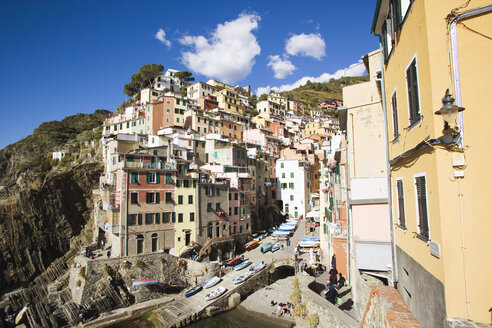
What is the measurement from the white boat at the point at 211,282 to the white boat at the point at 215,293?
125 centimetres

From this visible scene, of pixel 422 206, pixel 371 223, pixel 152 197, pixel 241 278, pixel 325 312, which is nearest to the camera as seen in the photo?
pixel 422 206

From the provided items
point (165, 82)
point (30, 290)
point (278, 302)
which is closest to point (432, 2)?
point (278, 302)

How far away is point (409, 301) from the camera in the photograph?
7.41 m

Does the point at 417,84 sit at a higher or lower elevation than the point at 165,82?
lower

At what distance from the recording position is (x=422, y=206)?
605cm

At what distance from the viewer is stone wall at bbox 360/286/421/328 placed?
6.73m

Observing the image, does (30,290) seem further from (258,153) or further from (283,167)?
(283,167)

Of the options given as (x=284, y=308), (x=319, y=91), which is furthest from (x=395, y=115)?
(x=319, y=91)

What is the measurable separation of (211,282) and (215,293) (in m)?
2.13

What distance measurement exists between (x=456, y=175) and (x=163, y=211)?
34471mm

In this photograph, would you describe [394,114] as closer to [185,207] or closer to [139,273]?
[139,273]

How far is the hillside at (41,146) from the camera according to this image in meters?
65.4

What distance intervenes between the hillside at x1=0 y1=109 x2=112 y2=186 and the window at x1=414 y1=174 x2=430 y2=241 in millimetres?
68499

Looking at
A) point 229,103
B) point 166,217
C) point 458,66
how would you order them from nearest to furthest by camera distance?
1. point 458,66
2. point 166,217
3. point 229,103
